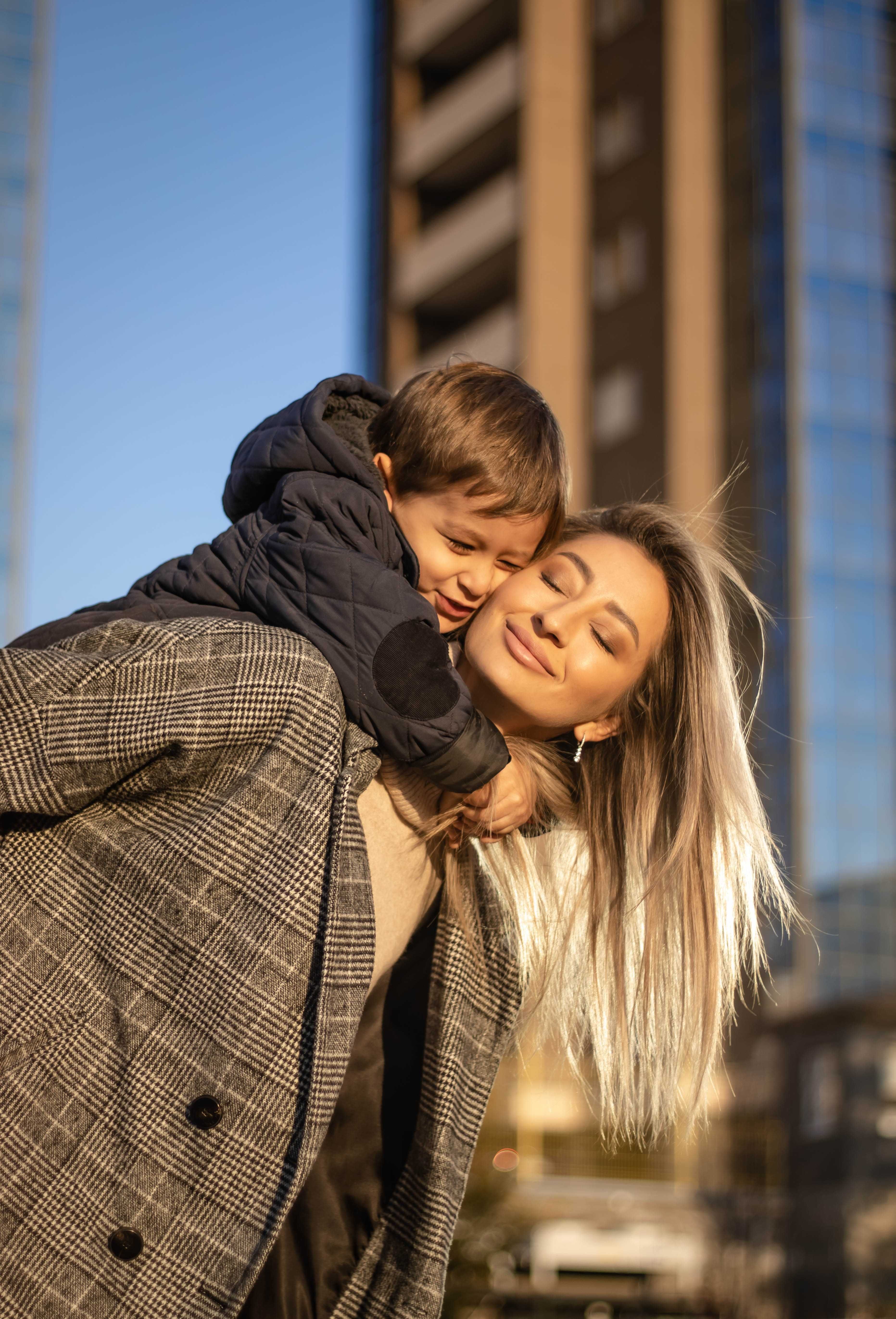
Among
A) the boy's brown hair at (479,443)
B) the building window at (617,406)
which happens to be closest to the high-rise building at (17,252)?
the building window at (617,406)

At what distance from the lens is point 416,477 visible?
121 inches

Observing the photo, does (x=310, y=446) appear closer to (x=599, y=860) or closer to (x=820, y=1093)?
(x=599, y=860)

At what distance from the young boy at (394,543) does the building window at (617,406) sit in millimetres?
27365

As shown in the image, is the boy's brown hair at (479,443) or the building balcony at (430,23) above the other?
the building balcony at (430,23)

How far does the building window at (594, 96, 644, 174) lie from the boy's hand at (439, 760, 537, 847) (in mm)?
30857

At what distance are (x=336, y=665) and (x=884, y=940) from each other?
31.7 meters

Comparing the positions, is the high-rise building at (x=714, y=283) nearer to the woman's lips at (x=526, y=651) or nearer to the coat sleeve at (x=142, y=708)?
the woman's lips at (x=526, y=651)

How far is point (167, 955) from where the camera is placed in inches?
90.5

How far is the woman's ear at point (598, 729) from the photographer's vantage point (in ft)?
10.9

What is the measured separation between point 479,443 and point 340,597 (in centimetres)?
68

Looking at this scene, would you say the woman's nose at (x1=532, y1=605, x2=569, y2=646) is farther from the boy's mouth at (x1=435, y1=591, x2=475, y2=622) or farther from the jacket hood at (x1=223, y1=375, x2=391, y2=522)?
the jacket hood at (x1=223, y1=375, x2=391, y2=522)

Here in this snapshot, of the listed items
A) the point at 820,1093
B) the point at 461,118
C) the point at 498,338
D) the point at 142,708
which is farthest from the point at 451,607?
the point at 461,118

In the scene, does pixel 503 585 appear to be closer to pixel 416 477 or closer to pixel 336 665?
pixel 416 477

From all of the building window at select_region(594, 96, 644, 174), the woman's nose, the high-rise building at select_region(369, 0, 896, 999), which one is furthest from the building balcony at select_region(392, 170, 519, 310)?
the woman's nose
